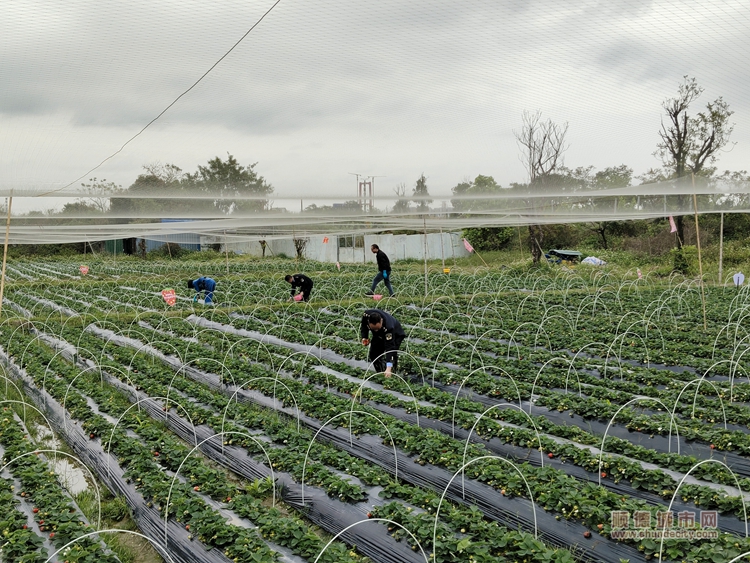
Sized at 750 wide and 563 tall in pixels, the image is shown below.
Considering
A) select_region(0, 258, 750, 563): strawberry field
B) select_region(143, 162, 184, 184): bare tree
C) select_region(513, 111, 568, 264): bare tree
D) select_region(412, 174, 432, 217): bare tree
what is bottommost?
select_region(0, 258, 750, 563): strawberry field

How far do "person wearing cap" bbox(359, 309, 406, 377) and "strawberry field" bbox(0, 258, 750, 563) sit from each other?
29 centimetres

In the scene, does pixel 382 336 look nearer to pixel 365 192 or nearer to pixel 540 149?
pixel 365 192

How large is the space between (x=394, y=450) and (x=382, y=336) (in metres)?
3.16

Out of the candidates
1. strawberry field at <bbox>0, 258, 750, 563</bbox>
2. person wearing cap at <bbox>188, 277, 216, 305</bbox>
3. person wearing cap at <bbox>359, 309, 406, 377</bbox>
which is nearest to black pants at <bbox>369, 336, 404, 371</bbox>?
person wearing cap at <bbox>359, 309, 406, 377</bbox>

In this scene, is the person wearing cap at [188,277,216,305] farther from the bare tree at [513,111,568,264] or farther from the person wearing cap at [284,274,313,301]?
the bare tree at [513,111,568,264]

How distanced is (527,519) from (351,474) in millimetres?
1612

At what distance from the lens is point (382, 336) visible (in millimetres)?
8711

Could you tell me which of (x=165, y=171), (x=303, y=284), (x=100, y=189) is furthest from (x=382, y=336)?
(x=303, y=284)

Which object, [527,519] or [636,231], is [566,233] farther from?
[527,519]

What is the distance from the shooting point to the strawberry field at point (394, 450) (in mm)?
4496

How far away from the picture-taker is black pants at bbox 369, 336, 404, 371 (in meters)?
8.84

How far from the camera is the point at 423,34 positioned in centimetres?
837

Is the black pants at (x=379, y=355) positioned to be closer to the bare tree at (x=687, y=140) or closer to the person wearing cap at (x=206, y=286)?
the person wearing cap at (x=206, y=286)

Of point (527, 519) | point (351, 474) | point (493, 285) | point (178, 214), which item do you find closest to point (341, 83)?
point (178, 214)
